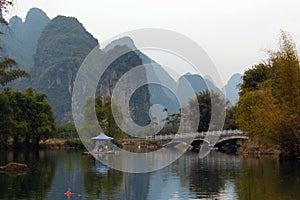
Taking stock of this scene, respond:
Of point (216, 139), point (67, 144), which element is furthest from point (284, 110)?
point (67, 144)

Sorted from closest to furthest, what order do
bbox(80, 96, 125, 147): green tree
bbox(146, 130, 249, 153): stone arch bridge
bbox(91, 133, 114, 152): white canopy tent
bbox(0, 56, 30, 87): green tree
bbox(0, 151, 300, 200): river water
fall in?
1. bbox(0, 151, 300, 200): river water
2. bbox(0, 56, 30, 87): green tree
3. bbox(91, 133, 114, 152): white canopy tent
4. bbox(146, 130, 249, 153): stone arch bridge
5. bbox(80, 96, 125, 147): green tree


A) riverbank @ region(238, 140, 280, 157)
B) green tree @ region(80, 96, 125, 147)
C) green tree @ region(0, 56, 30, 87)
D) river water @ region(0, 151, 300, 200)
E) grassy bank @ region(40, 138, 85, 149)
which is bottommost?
river water @ region(0, 151, 300, 200)

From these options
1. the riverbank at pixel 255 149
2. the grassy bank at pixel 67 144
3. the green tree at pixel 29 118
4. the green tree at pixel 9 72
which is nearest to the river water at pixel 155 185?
the green tree at pixel 9 72

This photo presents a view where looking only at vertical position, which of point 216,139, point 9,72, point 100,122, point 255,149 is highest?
point 9,72

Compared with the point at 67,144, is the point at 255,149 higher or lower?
lower

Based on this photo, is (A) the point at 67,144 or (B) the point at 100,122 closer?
(B) the point at 100,122

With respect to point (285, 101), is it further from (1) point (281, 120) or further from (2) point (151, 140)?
(2) point (151, 140)

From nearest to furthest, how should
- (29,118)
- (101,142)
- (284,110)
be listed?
1. (284,110)
2. (101,142)
3. (29,118)

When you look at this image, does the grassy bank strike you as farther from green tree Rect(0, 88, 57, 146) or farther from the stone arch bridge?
the stone arch bridge

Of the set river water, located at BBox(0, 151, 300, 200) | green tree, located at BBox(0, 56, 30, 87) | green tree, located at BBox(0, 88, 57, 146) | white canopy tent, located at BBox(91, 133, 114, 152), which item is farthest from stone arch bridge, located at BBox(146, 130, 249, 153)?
river water, located at BBox(0, 151, 300, 200)

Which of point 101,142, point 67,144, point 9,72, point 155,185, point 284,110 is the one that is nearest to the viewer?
point 155,185

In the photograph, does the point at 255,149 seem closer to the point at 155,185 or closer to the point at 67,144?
the point at 155,185

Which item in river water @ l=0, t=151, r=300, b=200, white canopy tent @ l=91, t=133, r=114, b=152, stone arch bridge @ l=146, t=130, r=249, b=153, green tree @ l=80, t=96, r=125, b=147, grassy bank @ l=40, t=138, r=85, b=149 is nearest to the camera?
river water @ l=0, t=151, r=300, b=200

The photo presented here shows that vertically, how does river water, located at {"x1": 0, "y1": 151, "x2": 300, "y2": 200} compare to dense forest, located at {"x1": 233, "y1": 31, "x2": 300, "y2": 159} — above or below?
below
